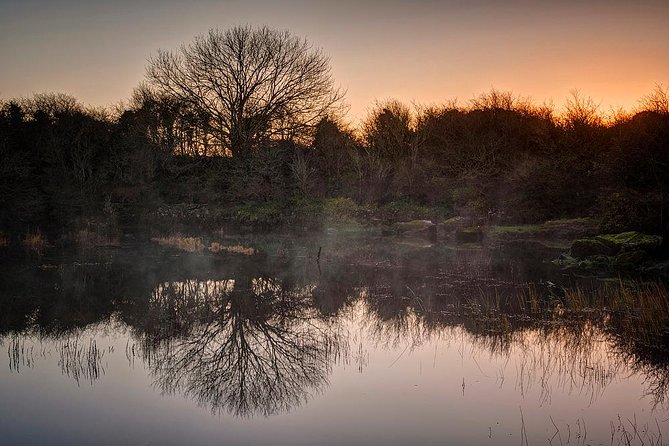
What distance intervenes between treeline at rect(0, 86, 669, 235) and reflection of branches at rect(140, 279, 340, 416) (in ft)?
59.1

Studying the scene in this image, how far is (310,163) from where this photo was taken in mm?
36312

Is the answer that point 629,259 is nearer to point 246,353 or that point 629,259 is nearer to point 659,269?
point 659,269

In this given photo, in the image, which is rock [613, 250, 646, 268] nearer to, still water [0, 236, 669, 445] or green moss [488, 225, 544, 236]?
still water [0, 236, 669, 445]

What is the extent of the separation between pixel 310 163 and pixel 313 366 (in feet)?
90.0

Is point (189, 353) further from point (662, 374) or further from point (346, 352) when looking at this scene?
point (662, 374)

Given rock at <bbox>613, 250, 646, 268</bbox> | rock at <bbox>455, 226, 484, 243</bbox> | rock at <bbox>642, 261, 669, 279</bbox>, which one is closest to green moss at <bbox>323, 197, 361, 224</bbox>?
rock at <bbox>455, 226, 484, 243</bbox>

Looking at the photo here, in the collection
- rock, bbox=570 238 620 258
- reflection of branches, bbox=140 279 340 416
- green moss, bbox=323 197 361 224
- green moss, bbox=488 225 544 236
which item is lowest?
reflection of branches, bbox=140 279 340 416

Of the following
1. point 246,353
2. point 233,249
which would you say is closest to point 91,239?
point 233,249

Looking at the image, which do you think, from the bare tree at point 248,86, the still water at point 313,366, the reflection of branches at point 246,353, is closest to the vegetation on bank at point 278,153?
the bare tree at point 248,86

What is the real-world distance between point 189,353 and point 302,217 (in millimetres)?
22730

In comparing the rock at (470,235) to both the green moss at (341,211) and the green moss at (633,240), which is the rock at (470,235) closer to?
the green moss at (341,211)

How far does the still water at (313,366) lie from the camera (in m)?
7.02

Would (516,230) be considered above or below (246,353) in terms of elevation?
above

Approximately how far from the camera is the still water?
7023mm
